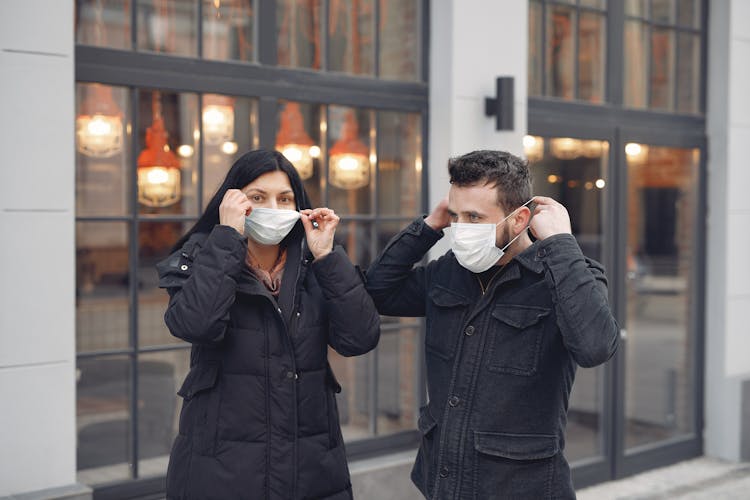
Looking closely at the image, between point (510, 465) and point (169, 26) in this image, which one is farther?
point (169, 26)

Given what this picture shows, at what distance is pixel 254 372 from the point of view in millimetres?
2732

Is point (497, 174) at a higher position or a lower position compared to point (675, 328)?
higher

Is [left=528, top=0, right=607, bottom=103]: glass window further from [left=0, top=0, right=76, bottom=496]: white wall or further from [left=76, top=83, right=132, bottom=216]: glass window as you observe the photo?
[left=0, top=0, right=76, bottom=496]: white wall

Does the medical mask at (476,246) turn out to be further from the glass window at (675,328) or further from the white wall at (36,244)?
the glass window at (675,328)

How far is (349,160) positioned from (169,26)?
1183 mm

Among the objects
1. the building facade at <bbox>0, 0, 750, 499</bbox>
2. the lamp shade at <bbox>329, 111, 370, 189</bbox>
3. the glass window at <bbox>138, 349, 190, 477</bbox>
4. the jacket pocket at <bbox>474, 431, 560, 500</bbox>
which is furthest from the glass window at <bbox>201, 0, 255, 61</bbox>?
the jacket pocket at <bbox>474, 431, 560, 500</bbox>

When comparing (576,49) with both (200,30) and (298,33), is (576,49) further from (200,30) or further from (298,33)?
(200,30)

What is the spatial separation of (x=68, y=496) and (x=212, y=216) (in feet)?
5.03

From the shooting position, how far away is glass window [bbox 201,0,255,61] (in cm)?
448

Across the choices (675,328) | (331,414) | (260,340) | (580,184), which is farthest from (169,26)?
(675,328)

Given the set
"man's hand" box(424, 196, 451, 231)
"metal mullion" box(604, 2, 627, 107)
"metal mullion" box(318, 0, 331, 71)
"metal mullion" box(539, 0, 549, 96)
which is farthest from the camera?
"metal mullion" box(604, 2, 627, 107)

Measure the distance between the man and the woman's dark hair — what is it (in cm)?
50

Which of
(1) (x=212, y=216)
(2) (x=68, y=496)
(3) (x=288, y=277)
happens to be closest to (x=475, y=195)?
(3) (x=288, y=277)

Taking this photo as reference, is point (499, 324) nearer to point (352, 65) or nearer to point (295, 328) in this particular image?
point (295, 328)
